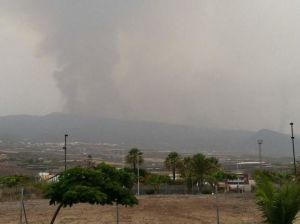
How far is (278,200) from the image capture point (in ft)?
39.3

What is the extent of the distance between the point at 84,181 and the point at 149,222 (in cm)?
1434

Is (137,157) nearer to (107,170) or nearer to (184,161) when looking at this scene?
(184,161)

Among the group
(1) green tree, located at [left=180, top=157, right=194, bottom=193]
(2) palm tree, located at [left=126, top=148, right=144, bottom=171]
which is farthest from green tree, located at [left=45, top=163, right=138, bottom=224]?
(2) palm tree, located at [left=126, top=148, right=144, bottom=171]

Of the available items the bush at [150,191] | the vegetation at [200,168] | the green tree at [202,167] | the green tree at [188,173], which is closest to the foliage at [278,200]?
the bush at [150,191]

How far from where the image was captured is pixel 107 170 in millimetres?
14039

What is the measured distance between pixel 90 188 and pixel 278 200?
531 cm

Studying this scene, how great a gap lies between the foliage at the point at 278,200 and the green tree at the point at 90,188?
410 centimetres

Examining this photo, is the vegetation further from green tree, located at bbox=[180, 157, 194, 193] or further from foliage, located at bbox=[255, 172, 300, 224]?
foliage, located at bbox=[255, 172, 300, 224]

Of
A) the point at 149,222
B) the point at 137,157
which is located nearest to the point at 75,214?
the point at 149,222

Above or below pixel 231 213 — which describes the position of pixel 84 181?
above

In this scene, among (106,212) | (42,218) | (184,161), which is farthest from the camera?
(184,161)

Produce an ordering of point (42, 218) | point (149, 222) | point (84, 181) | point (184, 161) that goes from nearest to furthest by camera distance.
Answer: point (84, 181) < point (149, 222) < point (42, 218) < point (184, 161)

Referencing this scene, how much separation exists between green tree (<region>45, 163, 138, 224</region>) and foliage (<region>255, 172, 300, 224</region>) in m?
4.10

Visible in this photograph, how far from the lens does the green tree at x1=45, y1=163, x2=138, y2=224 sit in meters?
12.7
